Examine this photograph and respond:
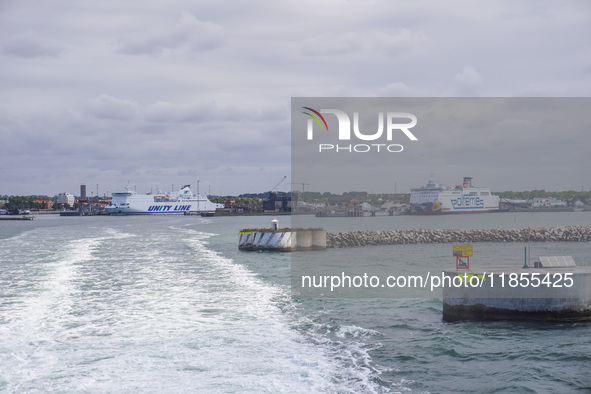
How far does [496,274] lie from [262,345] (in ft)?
26.9

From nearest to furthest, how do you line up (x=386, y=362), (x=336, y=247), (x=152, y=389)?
(x=152, y=389), (x=386, y=362), (x=336, y=247)

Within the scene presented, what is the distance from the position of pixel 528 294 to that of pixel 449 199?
137 meters

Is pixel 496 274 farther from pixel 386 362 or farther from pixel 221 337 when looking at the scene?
pixel 221 337

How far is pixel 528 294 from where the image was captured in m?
17.3

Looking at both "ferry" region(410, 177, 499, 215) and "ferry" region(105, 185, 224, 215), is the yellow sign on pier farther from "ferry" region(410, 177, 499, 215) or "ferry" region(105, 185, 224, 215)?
"ferry" region(105, 185, 224, 215)

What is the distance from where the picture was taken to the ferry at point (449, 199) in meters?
146

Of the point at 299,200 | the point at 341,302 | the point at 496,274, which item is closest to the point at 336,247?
the point at 341,302

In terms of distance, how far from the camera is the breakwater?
56194mm

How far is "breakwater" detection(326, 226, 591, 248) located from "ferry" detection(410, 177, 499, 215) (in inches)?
3116

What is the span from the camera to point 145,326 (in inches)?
687

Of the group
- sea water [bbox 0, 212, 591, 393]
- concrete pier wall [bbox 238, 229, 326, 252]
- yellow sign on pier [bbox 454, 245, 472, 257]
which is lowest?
sea water [bbox 0, 212, 591, 393]

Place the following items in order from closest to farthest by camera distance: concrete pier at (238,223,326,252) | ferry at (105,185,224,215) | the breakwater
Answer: concrete pier at (238,223,326,252), the breakwater, ferry at (105,185,224,215)

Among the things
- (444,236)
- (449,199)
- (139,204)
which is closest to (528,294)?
(444,236)

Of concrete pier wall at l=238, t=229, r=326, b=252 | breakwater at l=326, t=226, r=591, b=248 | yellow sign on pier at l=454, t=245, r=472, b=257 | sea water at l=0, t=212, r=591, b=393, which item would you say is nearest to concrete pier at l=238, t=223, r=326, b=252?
concrete pier wall at l=238, t=229, r=326, b=252
